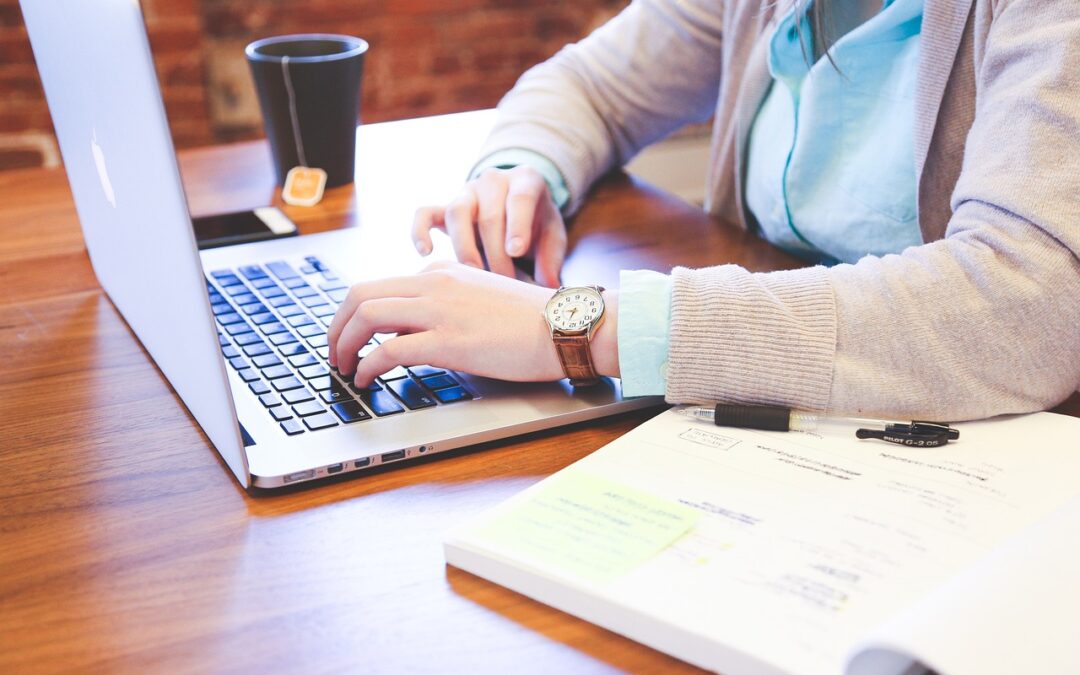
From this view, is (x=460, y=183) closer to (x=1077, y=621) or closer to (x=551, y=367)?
(x=551, y=367)

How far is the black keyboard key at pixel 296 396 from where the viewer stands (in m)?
0.70

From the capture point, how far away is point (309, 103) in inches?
44.9

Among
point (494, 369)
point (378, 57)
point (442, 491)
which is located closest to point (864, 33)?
point (494, 369)

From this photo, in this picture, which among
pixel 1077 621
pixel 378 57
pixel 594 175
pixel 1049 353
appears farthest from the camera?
pixel 378 57

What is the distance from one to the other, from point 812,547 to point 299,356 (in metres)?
0.41

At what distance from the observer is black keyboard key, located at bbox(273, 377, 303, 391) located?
72cm

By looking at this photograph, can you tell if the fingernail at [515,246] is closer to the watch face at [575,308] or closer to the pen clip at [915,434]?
the watch face at [575,308]

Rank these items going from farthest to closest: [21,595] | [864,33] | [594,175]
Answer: [594,175] < [864,33] < [21,595]

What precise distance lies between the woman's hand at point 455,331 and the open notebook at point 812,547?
92mm

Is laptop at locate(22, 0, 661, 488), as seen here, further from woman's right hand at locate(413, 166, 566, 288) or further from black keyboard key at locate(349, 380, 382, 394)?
woman's right hand at locate(413, 166, 566, 288)

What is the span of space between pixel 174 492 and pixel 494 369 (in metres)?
0.22

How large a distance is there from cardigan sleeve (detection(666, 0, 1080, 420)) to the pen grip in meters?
0.01

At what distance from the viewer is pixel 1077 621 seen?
1.43 feet

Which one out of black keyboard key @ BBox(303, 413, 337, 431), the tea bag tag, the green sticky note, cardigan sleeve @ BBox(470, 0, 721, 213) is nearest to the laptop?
black keyboard key @ BBox(303, 413, 337, 431)
